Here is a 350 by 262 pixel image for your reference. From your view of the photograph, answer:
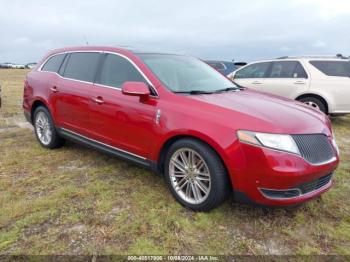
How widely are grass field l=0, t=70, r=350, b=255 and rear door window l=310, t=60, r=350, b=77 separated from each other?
12.7ft

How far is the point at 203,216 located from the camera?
3100 millimetres

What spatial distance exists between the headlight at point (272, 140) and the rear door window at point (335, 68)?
5544 mm

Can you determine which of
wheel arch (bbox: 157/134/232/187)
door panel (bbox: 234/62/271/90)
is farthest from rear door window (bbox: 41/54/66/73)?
door panel (bbox: 234/62/271/90)

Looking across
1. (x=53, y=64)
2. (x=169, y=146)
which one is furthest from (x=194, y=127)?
(x=53, y=64)

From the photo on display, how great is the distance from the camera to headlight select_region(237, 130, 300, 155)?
2.67 meters

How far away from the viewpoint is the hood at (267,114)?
2768mm

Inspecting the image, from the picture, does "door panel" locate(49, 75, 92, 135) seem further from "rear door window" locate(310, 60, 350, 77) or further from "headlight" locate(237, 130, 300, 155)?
"rear door window" locate(310, 60, 350, 77)

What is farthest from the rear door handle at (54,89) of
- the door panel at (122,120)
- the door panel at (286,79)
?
the door panel at (286,79)

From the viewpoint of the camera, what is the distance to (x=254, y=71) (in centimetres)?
865

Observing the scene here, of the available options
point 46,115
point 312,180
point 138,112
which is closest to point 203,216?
point 312,180

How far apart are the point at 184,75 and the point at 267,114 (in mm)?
1307

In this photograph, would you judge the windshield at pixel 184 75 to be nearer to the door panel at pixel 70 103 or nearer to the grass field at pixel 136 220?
the door panel at pixel 70 103

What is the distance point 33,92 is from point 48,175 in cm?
181

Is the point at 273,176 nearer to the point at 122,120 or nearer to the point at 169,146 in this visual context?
the point at 169,146
